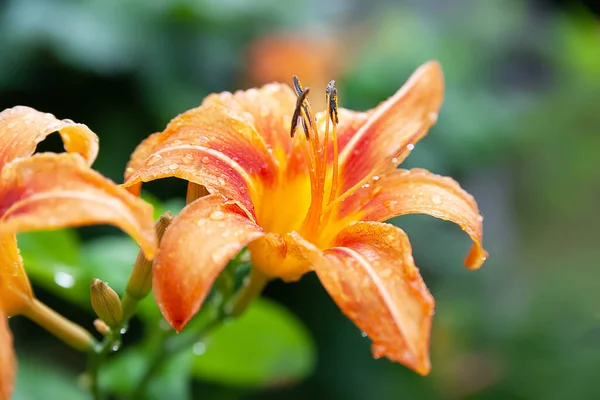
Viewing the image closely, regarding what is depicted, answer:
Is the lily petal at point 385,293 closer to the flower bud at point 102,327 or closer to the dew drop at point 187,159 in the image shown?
the dew drop at point 187,159

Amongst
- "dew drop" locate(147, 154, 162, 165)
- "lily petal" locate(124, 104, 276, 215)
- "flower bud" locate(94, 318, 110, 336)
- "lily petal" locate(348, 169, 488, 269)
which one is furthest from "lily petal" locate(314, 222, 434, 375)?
"flower bud" locate(94, 318, 110, 336)

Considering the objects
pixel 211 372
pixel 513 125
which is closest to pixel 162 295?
pixel 211 372

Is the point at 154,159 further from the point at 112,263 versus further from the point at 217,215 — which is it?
the point at 112,263

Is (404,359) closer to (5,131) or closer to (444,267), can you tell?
(5,131)

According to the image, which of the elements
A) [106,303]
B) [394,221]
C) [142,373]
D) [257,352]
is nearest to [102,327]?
[106,303]

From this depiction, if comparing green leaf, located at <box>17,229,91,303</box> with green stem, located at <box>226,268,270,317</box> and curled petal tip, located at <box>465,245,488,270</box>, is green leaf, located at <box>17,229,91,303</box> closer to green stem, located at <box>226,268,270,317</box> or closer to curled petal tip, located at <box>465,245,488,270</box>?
green stem, located at <box>226,268,270,317</box>

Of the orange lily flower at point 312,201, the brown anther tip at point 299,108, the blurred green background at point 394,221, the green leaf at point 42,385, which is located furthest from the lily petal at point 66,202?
the green leaf at point 42,385

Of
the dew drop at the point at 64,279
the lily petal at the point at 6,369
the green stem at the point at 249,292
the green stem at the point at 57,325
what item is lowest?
the dew drop at the point at 64,279
